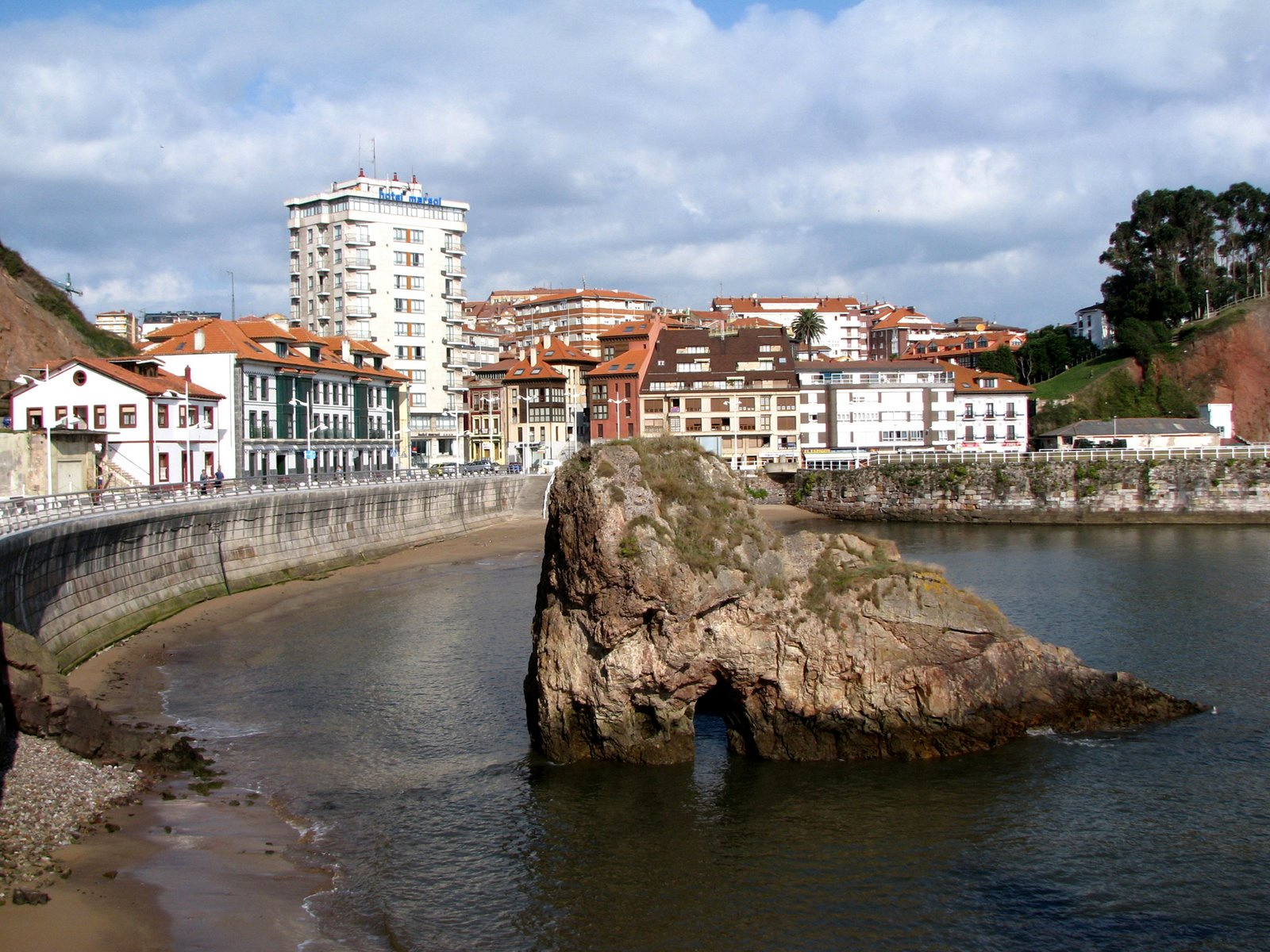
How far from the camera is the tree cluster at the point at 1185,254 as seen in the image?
125m

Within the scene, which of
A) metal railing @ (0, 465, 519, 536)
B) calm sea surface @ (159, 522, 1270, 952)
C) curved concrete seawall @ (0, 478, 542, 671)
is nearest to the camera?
calm sea surface @ (159, 522, 1270, 952)

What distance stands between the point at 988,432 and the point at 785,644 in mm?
98417

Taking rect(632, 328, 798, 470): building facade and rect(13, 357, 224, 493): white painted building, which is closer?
rect(13, 357, 224, 493): white painted building

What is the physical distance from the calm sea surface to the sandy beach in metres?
0.83

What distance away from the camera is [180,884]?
1730 cm

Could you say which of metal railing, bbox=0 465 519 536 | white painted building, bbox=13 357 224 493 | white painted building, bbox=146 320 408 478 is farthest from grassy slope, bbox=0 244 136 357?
metal railing, bbox=0 465 519 536

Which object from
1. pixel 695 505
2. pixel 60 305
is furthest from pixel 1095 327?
pixel 695 505

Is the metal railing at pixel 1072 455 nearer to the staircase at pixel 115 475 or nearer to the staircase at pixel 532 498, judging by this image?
the staircase at pixel 532 498

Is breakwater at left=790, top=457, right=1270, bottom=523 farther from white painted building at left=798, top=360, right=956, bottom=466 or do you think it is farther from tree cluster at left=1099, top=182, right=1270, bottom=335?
tree cluster at left=1099, top=182, right=1270, bottom=335

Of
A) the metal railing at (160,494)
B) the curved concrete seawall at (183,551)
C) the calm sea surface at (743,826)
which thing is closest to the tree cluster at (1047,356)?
the metal railing at (160,494)

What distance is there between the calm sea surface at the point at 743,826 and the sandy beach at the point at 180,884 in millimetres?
835

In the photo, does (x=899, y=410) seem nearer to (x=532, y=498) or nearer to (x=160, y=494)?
(x=532, y=498)

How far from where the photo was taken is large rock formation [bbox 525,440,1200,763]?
2259cm

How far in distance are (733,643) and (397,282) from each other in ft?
315
